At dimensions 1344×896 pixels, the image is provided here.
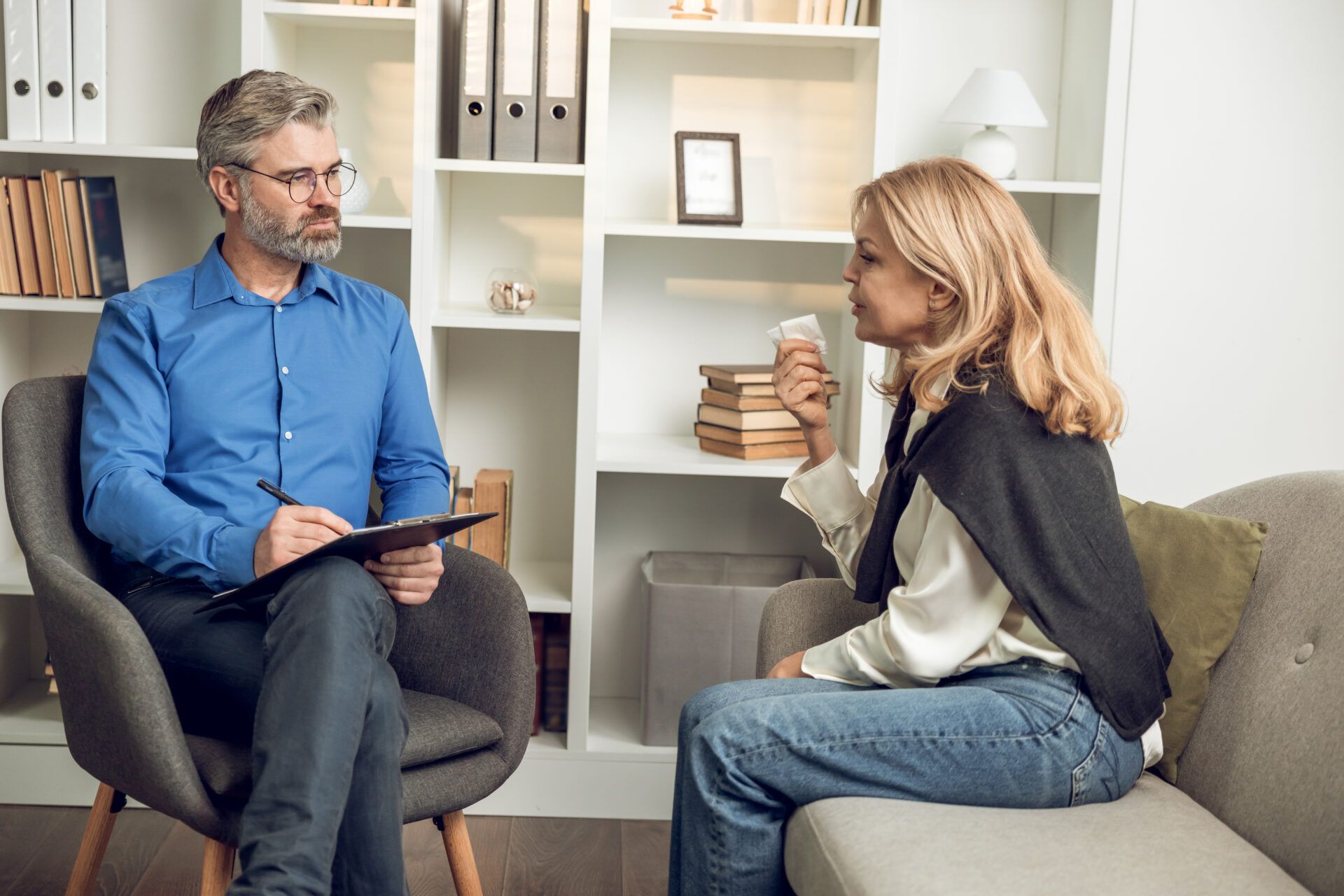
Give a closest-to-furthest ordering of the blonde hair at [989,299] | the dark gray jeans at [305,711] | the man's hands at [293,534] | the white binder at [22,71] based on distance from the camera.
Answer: the dark gray jeans at [305,711] < the blonde hair at [989,299] < the man's hands at [293,534] < the white binder at [22,71]

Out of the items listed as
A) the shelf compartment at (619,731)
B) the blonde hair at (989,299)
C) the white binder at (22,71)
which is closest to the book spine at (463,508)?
the shelf compartment at (619,731)

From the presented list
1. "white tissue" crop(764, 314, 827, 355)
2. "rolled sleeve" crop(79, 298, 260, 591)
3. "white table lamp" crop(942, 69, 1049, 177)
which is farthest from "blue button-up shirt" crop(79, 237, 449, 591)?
"white table lamp" crop(942, 69, 1049, 177)

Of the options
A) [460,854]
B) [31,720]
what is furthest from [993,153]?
[31,720]

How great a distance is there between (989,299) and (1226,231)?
3.75 ft

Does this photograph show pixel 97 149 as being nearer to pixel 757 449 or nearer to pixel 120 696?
pixel 120 696

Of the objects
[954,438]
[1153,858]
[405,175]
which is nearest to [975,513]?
[954,438]

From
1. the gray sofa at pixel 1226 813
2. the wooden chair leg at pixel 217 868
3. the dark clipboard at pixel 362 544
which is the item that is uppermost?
the dark clipboard at pixel 362 544

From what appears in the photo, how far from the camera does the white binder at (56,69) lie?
2.38 metres

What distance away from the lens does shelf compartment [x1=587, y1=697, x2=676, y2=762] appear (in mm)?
2598

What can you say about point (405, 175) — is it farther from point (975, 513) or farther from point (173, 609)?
point (975, 513)

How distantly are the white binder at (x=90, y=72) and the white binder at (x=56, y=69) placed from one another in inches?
0.5

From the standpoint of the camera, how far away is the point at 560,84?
2.48 m

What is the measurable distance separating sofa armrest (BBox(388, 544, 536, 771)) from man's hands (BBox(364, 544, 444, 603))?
0.27ft

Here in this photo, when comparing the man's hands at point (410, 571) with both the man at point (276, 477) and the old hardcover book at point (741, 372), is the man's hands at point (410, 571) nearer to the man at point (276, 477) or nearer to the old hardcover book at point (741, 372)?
the man at point (276, 477)
